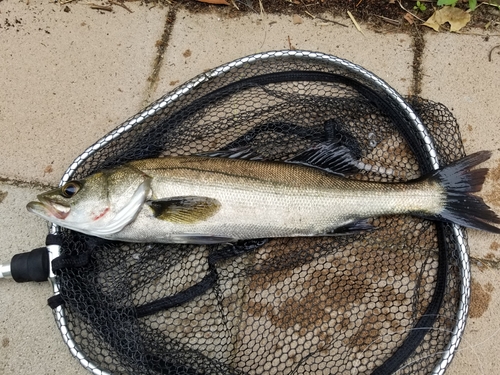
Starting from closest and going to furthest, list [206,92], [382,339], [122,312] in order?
1. [122,312]
2. [382,339]
3. [206,92]

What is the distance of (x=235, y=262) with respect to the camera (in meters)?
3.02

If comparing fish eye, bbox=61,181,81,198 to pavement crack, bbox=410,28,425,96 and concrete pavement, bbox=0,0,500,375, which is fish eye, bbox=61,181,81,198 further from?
pavement crack, bbox=410,28,425,96

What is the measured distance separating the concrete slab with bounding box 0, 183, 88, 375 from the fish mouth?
21.7 inches

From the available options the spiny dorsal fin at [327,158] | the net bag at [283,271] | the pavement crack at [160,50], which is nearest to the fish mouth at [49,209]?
the net bag at [283,271]

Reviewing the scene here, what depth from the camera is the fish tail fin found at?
273cm

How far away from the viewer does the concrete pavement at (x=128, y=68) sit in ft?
10.7

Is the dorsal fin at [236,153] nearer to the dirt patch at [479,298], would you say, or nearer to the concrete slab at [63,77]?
the concrete slab at [63,77]

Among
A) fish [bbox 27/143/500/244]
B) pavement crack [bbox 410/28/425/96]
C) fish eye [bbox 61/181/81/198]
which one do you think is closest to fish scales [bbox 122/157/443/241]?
fish [bbox 27/143/500/244]

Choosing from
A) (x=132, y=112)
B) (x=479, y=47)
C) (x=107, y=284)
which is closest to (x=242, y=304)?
(x=107, y=284)

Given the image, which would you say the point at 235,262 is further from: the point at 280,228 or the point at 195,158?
the point at 195,158

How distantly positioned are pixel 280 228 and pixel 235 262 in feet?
1.62

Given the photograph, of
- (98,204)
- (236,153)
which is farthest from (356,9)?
(98,204)

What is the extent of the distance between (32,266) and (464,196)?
2.66 m

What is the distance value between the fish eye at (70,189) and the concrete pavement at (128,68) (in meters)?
0.61
